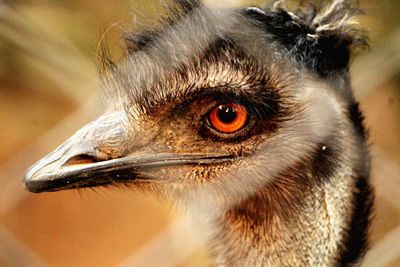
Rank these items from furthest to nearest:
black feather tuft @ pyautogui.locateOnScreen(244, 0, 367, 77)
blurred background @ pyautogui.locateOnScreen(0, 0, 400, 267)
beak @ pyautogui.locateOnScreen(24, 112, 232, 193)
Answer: blurred background @ pyautogui.locateOnScreen(0, 0, 400, 267) < black feather tuft @ pyautogui.locateOnScreen(244, 0, 367, 77) < beak @ pyautogui.locateOnScreen(24, 112, 232, 193)

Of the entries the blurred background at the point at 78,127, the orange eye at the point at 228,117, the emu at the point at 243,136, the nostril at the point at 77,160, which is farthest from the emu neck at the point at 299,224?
the blurred background at the point at 78,127

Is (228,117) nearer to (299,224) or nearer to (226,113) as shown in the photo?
(226,113)

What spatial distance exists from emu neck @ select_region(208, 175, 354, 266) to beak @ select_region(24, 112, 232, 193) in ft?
0.49

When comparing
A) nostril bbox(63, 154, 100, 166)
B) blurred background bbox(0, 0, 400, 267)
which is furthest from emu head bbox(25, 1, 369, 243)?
blurred background bbox(0, 0, 400, 267)

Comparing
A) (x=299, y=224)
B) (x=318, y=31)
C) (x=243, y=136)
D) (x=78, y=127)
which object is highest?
Answer: (x=78, y=127)

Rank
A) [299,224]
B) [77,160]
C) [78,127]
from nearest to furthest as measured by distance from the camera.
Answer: [77,160] < [299,224] < [78,127]

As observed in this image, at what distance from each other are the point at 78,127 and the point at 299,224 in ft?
3.37

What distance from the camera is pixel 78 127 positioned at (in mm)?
2721

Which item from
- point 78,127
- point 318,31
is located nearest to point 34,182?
point 318,31

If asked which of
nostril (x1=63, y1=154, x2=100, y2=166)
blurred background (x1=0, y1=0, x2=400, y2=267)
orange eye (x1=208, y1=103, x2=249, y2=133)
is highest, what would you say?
blurred background (x1=0, y1=0, x2=400, y2=267)

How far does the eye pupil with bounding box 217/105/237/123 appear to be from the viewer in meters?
1.71

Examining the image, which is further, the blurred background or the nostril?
the blurred background

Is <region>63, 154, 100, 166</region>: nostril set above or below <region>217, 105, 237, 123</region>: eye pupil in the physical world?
above

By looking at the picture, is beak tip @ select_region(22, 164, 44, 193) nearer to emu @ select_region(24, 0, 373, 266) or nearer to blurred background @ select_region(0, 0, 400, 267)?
emu @ select_region(24, 0, 373, 266)
